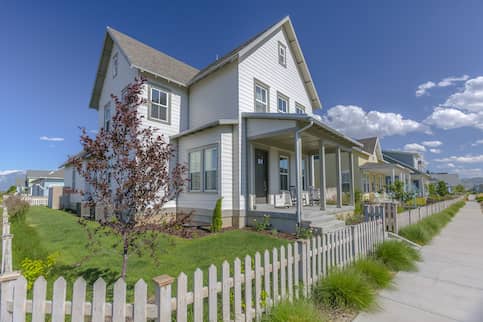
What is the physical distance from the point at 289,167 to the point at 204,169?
16.2ft

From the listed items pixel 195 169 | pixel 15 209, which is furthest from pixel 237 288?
pixel 15 209

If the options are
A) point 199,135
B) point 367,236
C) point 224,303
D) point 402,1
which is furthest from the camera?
point 199,135

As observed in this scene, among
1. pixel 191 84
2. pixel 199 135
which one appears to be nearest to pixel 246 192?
pixel 199 135

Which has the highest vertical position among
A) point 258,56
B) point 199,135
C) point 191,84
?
point 258,56

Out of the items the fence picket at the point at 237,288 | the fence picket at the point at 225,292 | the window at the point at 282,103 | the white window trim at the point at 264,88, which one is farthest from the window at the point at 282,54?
the fence picket at the point at 225,292

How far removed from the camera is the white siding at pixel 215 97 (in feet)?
31.9

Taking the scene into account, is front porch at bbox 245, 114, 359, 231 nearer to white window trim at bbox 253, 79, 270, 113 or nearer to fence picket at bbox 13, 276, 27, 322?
white window trim at bbox 253, 79, 270, 113

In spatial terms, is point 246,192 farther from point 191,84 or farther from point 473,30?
point 473,30

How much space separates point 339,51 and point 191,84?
28.2 feet

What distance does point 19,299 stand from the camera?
5.85 ft

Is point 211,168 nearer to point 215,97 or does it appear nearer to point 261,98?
point 215,97

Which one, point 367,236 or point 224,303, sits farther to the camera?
point 367,236

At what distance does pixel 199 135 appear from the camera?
32.0ft

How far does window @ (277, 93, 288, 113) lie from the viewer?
12.0m
